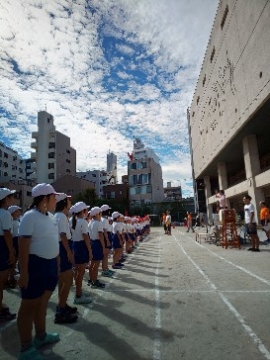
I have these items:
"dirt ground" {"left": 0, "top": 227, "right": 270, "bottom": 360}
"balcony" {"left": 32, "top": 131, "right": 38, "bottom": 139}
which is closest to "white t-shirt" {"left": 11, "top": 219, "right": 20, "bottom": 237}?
"dirt ground" {"left": 0, "top": 227, "right": 270, "bottom": 360}

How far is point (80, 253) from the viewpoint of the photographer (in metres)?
5.72

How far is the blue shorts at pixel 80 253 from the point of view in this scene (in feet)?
18.6

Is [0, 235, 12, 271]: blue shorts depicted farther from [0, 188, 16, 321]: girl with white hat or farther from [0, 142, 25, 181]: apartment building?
[0, 142, 25, 181]: apartment building

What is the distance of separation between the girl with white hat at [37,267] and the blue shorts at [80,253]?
2.02 m

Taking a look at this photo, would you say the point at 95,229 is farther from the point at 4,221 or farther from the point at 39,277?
the point at 39,277

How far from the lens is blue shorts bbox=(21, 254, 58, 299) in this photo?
3.21 meters

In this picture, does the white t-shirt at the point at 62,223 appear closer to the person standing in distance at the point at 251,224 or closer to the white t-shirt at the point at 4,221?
the white t-shirt at the point at 4,221

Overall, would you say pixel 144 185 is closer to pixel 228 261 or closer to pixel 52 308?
pixel 228 261

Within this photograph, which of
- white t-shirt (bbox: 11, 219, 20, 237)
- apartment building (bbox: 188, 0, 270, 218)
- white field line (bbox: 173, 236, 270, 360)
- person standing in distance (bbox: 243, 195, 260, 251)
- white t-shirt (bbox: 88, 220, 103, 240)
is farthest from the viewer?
apartment building (bbox: 188, 0, 270, 218)

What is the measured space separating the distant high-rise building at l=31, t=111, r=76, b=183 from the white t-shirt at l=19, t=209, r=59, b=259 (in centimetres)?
5736

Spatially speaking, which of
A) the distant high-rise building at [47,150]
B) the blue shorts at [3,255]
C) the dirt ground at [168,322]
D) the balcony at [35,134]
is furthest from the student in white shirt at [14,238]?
the balcony at [35,134]

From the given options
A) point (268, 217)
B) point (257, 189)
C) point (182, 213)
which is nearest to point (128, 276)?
point (268, 217)

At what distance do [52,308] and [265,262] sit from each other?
6948 millimetres

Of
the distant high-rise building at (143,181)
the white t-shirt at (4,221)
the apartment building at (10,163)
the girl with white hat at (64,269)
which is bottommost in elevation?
the girl with white hat at (64,269)
